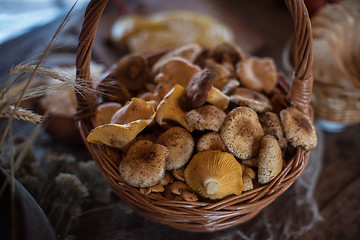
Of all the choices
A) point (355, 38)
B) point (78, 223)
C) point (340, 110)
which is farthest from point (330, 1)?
point (78, 223)

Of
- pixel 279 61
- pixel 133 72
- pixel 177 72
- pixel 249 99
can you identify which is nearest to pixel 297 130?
pixel 249 99

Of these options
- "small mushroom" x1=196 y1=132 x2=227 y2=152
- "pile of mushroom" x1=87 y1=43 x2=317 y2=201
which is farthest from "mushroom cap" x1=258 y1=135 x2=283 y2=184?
"small mushroom" x1=196 y1=132 x2=227 y2=152

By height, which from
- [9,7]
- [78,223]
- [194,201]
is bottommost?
[78,223]

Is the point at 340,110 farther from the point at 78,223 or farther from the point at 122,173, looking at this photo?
the point at 78,223

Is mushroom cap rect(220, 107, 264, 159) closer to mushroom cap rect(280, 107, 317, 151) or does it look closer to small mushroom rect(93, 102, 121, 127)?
mushroom cap rect(280, 107, 317, 151)

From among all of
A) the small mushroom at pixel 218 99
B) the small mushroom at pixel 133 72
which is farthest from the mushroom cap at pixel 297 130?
the small mushroom at pixel 133 72
